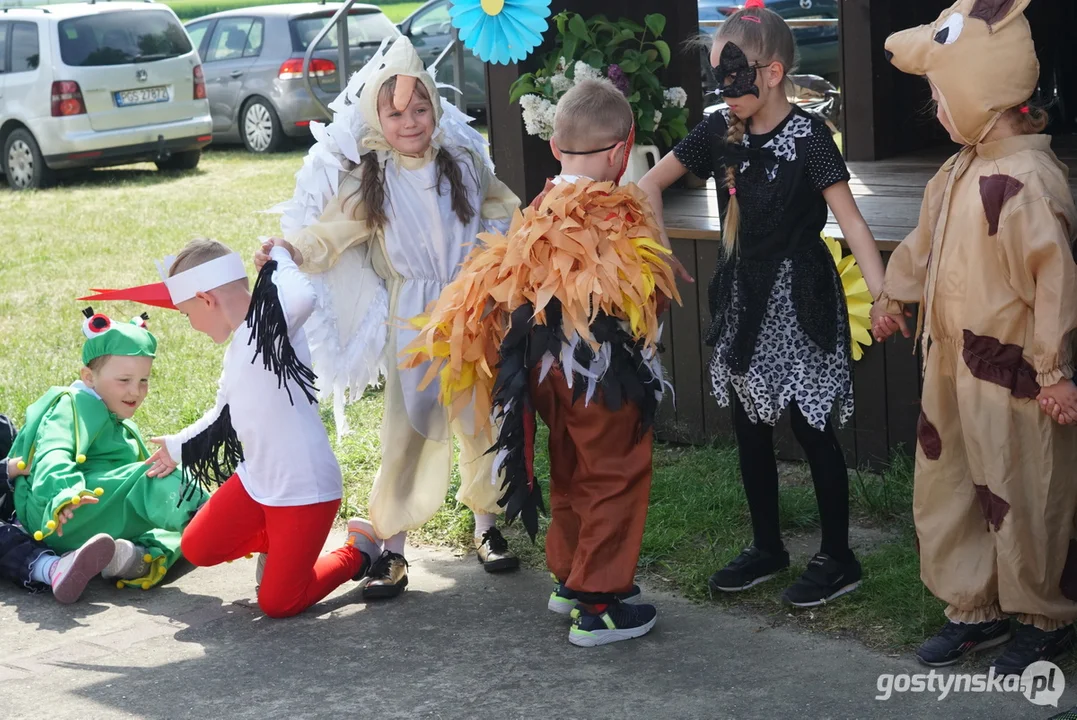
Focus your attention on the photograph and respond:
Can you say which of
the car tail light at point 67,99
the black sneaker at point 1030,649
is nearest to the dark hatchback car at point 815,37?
the car tail light at point 67,99

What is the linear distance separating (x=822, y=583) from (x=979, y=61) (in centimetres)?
147

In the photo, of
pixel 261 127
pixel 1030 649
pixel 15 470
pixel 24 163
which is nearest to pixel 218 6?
pixel 261 127

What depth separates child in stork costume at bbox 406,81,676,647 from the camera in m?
3.28

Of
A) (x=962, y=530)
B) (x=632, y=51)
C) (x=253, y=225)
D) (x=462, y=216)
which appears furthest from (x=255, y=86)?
(x=962, y=530)

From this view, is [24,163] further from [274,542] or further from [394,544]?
[274,542]

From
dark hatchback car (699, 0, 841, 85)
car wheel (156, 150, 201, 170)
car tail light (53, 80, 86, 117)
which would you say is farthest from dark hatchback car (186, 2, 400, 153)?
dark hatchback car (699, 0, 841, 85)

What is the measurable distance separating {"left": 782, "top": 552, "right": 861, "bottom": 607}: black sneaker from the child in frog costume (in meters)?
1.90

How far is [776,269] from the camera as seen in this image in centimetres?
355

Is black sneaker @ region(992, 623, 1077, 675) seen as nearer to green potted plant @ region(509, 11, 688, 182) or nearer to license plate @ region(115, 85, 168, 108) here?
green potted plant @ region(509, 11, 688, 182)

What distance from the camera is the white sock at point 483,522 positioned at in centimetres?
420

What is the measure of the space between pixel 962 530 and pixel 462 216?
1710mm

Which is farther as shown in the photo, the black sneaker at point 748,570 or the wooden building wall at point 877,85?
the wooden building wall at point 877,85

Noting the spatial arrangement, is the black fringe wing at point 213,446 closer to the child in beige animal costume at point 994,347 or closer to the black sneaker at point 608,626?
the black sneaker at point 608,626

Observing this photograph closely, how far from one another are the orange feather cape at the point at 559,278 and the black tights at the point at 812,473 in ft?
1.62
